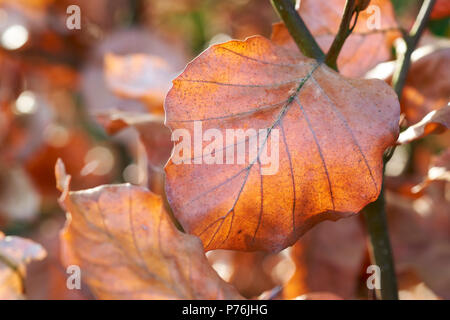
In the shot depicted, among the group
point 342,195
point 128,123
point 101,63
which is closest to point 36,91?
point 101,63

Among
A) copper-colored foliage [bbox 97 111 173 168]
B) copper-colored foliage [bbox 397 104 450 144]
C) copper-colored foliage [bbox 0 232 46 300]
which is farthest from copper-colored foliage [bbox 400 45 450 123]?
copper-colored foliage [bbox 0 232 46 300]

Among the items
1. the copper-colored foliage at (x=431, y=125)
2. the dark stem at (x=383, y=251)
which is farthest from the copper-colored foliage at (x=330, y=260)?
the copper-colored foliage at (x=431, y=125)

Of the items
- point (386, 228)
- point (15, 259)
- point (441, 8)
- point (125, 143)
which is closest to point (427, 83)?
point (441, 8)

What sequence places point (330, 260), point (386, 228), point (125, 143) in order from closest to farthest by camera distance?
point (386, 228)
point (330, 260)
point (125, 143)

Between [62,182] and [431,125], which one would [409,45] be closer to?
[431,125]

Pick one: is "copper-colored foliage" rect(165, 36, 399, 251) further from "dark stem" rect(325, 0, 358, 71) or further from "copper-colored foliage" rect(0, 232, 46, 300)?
"copper-colored foliage" rect(0, 232, 46, 300)

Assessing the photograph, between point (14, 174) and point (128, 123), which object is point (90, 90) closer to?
point (14, 174)
